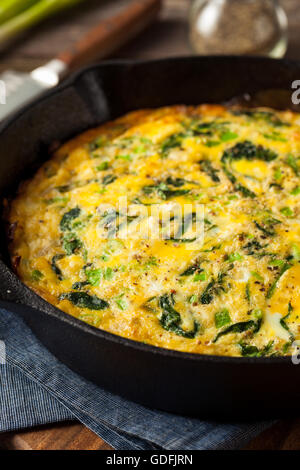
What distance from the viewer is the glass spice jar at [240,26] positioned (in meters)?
4.82

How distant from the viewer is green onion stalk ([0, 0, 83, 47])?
5435 mm

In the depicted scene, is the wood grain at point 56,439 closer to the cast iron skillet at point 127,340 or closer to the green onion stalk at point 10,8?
the cast iron skillet at point 127,340

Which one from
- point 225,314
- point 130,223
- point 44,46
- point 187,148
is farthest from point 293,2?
point 225,314

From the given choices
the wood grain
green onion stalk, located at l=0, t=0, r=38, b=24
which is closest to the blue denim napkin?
the wood grain

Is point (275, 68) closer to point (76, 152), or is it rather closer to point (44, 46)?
point (76, 152)

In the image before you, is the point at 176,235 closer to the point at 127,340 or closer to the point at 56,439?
the point at 127,340

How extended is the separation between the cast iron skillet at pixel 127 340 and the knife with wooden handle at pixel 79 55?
0.48m

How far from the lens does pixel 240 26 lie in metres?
4.86

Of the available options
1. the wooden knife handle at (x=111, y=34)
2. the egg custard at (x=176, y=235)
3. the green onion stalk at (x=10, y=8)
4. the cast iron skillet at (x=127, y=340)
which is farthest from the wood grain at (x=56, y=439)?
the green onion stalk at (x=10, y=8)

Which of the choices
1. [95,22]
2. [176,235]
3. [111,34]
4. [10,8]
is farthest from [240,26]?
[176,235]

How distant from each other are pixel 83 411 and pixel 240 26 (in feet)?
11.5

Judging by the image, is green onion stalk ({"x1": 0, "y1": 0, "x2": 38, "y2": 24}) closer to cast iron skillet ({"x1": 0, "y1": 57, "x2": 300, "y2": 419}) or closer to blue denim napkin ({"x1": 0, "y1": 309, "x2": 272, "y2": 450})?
cast iron skillet ({"x1": 0, "y1": 57, "x2": 300, "y2": 419})

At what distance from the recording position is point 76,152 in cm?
352

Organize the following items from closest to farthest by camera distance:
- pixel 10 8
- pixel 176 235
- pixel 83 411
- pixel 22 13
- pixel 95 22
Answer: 1. pixel 83 411
2. pixel 176 235
3. pixel 10 8
4. pixel 22 13
5. pixel 95 22
